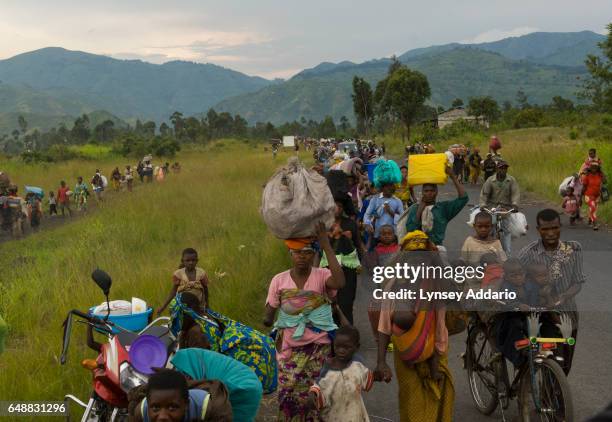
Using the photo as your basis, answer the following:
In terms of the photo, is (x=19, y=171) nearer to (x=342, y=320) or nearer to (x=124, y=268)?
(x=124, y=268)

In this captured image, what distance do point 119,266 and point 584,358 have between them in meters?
7.03

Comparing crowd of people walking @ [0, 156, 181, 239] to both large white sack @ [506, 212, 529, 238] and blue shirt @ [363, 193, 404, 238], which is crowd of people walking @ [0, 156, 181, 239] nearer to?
blue shirt @ [363, 193, 404, 238]

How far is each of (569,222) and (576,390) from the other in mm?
10167

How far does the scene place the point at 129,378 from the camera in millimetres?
3279

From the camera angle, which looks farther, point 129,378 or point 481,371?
point 481,371

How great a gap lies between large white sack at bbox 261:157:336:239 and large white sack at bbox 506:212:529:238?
170 inches

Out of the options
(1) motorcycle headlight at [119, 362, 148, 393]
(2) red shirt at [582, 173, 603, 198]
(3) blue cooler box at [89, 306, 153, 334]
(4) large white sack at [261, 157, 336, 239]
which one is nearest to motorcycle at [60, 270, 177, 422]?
(1) motorcycle headlight at [119, 362, 148, 393]

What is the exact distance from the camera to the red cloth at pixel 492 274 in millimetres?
4691

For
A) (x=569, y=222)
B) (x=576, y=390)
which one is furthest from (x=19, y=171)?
(x=576, y=390)

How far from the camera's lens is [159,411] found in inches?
109

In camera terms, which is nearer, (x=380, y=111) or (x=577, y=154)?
(x=577, y=154)

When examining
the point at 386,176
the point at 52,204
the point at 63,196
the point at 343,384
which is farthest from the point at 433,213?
the point at 52,204

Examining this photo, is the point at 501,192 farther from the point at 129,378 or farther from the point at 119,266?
the point at 129,378

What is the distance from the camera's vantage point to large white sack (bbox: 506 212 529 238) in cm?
817
